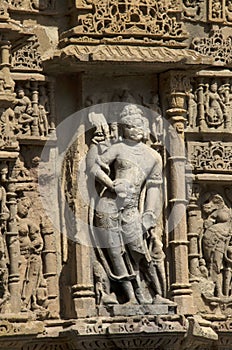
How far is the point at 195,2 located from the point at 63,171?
1.96 m

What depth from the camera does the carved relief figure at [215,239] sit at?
2373 cm

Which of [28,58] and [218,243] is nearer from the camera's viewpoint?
[28,58]

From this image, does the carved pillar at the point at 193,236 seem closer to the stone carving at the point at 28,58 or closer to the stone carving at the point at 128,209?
the stone carving at the point at 128,209

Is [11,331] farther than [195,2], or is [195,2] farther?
[195,2]

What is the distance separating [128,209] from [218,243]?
42.4 inches

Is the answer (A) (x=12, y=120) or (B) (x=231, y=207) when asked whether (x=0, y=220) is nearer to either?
(A) (x=12, y=120)

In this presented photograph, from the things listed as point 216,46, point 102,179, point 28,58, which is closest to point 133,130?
point 102,179

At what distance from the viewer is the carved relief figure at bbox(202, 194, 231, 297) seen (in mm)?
23734

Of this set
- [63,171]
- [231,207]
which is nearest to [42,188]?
[63,171]

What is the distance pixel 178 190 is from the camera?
2342cm

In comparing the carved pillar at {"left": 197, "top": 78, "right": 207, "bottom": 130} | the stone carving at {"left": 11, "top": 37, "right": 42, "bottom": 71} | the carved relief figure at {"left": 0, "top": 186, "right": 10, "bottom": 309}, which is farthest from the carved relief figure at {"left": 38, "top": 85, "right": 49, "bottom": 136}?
the carved pillar at {"left": 197, "top": 78, "right": 207, "bottom": 130}

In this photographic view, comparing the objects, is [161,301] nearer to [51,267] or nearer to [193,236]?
[193,236]

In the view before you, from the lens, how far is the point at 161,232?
23.4 m

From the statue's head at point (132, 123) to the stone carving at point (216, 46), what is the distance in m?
0.92
